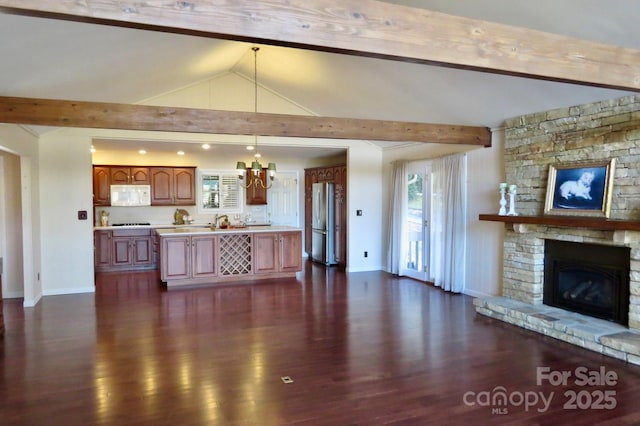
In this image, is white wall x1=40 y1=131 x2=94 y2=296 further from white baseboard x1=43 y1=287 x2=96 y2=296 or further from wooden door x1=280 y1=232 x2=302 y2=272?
wooden door x1=280 y1=232 x2=302 y2=272

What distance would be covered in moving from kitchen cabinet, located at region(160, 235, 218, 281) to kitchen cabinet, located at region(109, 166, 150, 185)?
2.84 metres

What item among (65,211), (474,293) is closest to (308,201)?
(474,293)

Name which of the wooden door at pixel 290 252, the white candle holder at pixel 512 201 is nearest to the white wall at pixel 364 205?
the wooden door at pixel 290 252

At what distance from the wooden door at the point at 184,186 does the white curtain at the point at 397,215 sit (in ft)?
14.8

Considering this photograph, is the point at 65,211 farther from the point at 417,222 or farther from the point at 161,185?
the point at 417,222

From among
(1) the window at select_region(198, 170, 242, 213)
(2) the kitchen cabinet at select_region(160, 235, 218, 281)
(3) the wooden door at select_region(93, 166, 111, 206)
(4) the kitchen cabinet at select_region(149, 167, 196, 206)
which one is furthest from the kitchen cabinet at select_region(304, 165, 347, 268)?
(3) the wooden door at select_region(93, 166, 111, 206)

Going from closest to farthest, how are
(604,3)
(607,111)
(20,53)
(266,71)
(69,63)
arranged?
(604,3) < (20,53) < (69,63) < (607,111) < (266,71)

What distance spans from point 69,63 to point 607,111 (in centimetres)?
546

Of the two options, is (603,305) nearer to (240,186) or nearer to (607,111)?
(607,111)

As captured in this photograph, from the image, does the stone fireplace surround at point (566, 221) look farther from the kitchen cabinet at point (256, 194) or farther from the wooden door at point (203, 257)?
the kitchen cabinet at point (256, 194)

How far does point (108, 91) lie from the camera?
5512 mm

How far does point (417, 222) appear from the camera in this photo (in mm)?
7711

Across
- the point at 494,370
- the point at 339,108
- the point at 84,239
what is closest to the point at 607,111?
the point at 494,370

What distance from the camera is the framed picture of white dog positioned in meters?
4.38
